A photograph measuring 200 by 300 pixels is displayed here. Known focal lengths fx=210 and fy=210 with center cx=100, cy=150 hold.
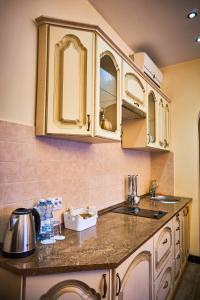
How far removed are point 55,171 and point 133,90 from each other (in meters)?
1.05

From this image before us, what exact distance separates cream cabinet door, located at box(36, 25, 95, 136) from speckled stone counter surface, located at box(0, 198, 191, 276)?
25.7 inches

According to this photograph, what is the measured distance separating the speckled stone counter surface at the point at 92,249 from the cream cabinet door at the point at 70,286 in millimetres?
42

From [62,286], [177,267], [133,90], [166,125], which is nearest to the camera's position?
[62,286]

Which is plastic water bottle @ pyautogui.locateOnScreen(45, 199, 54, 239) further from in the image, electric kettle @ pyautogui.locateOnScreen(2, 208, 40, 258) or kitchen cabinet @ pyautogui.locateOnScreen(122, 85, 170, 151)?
kitchen cabinet @ pyautogui.locateOnScreen(122, 85, 170, 151)

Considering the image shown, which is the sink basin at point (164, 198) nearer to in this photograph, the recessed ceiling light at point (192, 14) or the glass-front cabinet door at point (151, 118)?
the glass-front cabinet door at point (151, 118)

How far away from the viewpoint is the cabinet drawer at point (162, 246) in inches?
60.6

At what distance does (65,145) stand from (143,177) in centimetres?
166

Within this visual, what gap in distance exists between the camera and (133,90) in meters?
1.94

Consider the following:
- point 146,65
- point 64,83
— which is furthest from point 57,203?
point 146,65

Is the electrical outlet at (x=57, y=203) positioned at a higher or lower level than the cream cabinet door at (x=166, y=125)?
lower

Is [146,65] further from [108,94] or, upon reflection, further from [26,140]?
[26,140]

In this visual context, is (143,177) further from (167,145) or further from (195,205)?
(195,205)

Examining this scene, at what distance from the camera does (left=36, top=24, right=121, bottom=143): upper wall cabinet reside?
129 cm

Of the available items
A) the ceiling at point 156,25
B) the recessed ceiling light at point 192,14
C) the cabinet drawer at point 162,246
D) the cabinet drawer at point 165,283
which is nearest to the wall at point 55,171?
the cabinet drawer at point 162,246
